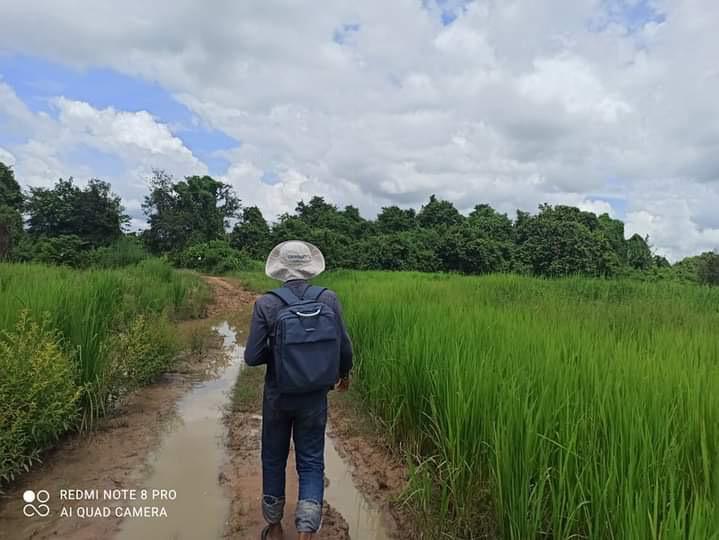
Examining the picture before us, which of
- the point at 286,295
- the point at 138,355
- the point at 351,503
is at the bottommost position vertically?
the point at 351,503

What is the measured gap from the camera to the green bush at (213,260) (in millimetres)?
26652

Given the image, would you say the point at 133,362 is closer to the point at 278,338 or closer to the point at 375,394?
the point at 375,394

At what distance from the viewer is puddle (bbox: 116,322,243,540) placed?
8.85 feet

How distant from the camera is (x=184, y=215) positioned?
35281 millimetres

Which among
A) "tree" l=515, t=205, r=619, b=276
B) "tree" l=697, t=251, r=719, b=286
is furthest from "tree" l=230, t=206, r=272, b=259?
"tree" l=697, t=251, r=719, b=286

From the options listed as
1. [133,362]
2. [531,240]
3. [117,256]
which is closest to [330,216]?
[531,240]

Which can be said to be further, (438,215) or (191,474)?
(438,215)

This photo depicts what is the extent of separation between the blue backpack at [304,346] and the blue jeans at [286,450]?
236 mm

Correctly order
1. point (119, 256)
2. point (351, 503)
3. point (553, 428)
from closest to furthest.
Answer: point (553, 428) → point (351, 503) → point (119, 256)

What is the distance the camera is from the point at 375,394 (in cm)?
436

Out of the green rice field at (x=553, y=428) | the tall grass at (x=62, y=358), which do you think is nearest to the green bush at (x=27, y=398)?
the tall grass at (x=62, y=358)

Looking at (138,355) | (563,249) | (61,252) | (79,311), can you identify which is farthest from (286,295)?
(563,249)

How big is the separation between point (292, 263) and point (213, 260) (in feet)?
85.8

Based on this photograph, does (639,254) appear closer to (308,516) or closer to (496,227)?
(496,227)
